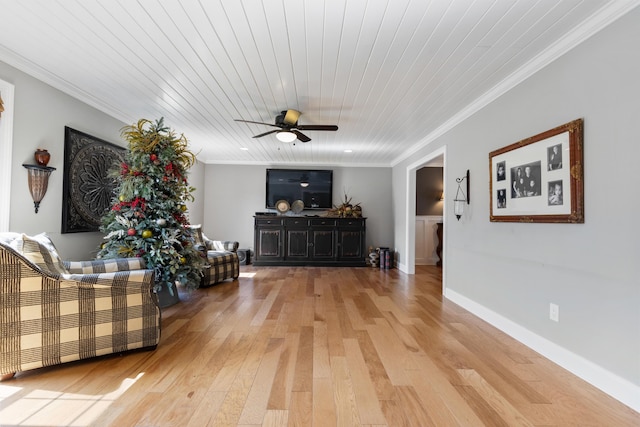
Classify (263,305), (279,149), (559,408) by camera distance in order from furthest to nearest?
(279,149) → (263,305) → (559,408)

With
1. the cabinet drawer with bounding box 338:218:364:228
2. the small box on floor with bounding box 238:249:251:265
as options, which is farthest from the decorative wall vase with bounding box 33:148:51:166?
the cabinet drawer with bounding box 338:218:364:228

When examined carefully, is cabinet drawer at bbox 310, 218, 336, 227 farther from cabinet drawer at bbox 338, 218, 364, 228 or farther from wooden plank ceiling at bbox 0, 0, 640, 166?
wooden plank ceiling at bbox 0, 0, 640, 166

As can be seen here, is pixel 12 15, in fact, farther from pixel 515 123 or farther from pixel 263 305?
pixel 515 123

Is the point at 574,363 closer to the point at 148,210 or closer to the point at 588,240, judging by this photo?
the point at 588,240

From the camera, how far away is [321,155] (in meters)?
6.41

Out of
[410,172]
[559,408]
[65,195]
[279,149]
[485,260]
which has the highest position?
[279,149]

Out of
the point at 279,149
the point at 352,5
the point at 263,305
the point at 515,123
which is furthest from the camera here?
the point at 279,149

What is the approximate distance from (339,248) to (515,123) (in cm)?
436

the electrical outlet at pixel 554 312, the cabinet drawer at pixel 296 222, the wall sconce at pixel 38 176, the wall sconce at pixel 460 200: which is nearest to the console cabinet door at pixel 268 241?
the cabinet drawer at pixel 296 222

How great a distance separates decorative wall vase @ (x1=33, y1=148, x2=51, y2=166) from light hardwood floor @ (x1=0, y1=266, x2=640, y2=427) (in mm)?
1808

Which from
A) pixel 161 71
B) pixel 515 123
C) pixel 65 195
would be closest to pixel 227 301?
pixel 65 195

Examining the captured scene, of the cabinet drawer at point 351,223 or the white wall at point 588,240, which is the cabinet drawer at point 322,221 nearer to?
the cabinet drawer at point 351,223

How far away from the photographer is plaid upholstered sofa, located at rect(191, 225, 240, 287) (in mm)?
4445

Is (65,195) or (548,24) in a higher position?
(548,24)
